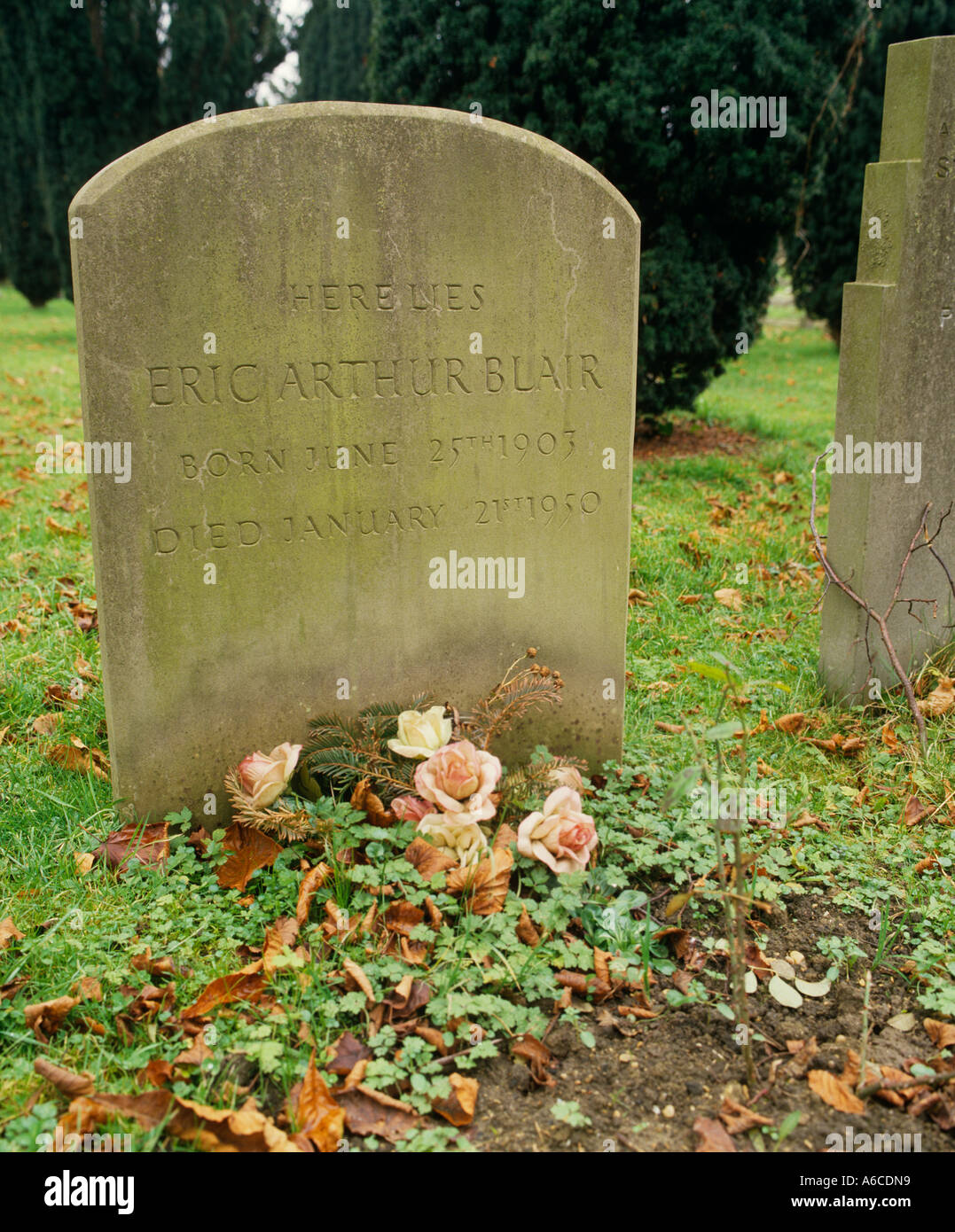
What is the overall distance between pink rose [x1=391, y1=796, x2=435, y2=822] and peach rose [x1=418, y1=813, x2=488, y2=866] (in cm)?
9

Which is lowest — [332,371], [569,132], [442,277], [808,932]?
[808,932]

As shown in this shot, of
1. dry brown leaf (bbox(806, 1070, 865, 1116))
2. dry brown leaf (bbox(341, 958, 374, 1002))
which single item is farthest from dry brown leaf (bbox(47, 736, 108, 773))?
dry brown leaf (bbox(806, 1070, 865, 1116))

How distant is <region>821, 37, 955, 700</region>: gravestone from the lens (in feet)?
11.3

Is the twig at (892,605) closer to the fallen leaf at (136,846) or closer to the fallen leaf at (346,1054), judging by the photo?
the fallen leaf at (346,1054)

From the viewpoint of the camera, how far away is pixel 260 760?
290cm

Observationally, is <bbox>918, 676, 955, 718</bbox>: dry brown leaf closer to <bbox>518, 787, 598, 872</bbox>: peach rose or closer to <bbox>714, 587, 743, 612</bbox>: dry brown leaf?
<bbox>714, 587, 743, 612</bbox>: dry brown leaf

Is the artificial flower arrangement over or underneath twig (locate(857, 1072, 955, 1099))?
over

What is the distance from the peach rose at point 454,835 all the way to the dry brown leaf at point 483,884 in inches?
1.6

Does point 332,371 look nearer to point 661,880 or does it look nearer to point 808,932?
point 661,880

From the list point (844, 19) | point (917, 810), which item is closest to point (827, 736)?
point (917, 810)

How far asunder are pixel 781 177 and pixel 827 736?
180 inches

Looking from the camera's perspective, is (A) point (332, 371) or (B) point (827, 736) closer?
(A) point (332, 371)

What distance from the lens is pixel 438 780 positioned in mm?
2738

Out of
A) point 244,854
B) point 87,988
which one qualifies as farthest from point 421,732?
point 87,988
